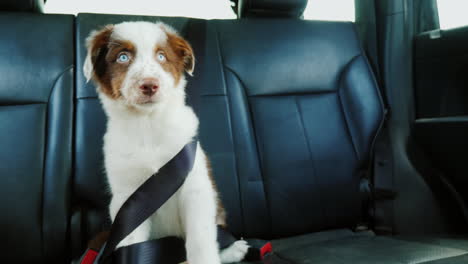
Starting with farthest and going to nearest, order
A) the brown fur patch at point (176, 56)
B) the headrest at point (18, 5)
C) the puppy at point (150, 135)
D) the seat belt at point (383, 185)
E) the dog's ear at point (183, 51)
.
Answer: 1. the seat belt at point (383, 185)
2. the headrest at point (18, 5)
3. the dog's ear at point (183, 51)
4. the brown fur patch at point (176, 56)
5. the puppy at point (150, 135)

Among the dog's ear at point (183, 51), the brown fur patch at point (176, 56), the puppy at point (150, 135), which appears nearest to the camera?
the puppy at point (150, 135)

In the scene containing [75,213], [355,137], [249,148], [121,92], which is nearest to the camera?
[121,92]

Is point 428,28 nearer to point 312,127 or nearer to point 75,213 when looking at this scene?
point 312,127

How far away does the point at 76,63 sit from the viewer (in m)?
1.90

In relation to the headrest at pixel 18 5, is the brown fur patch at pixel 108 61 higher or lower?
lower

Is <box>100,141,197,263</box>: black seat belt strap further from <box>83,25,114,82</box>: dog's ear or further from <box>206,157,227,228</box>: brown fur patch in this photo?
<box>83,25,114,82</box>: dog's ear

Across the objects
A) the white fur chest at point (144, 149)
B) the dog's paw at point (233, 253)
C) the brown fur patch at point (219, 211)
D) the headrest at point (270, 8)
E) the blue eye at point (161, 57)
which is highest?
the headrest at point (270, 8)

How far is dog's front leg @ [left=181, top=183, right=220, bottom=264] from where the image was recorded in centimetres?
148

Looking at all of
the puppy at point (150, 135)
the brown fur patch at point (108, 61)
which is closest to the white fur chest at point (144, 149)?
the puppy at point (150, 135)

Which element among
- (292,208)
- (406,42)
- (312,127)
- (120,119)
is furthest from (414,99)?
(120,119)

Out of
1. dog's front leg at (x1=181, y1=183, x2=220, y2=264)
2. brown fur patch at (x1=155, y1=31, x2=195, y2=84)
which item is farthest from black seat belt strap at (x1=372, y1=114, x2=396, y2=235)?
brown fur patch at (x1=155, y1=31, x2=195, y2=84)

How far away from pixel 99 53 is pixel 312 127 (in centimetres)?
106

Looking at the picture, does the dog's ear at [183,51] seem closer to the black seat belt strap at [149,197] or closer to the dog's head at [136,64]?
the dog's head at [136,64]

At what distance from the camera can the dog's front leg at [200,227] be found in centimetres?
148
